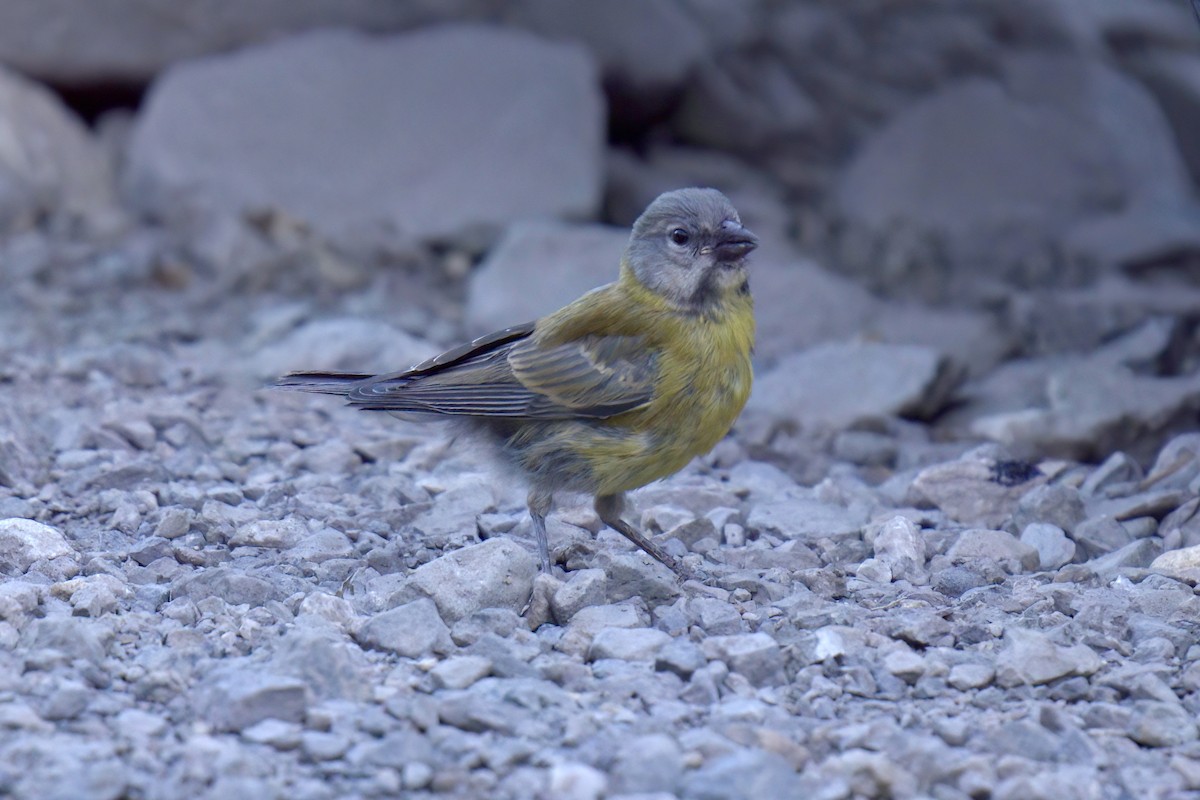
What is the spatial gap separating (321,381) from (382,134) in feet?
12.9

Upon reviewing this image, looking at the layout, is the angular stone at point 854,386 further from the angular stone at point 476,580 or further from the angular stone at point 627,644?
the angular stone at point 627,644

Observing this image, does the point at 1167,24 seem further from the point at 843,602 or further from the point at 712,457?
the point at 843,602

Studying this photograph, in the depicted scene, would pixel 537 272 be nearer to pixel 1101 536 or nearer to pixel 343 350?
pixel 343 350

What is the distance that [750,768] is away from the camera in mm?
3006

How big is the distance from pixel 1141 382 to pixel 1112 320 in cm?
106

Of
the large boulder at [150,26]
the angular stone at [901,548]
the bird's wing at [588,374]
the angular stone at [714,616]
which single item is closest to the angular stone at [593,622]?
the angular stone at [714,616]

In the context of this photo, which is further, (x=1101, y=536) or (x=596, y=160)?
(x=596, y=160)

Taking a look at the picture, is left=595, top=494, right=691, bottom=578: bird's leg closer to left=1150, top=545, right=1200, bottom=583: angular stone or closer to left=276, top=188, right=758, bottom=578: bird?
left=276, top=188, right=758, bottom=578: bird

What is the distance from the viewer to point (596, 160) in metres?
8.26

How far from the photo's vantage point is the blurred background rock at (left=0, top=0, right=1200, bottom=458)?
7352 mm

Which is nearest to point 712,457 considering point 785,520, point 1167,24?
point 785,520

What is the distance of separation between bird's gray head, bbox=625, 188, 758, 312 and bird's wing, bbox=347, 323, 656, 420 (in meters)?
0.23

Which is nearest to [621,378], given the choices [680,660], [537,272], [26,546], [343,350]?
[680,660]

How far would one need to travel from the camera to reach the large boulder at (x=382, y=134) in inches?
318
